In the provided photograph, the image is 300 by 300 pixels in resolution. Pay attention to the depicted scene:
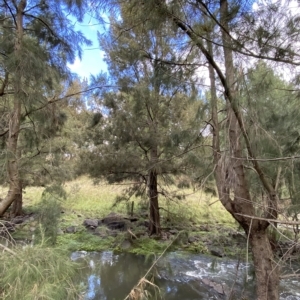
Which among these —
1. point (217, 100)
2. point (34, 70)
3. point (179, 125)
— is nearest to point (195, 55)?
point (217, 100)

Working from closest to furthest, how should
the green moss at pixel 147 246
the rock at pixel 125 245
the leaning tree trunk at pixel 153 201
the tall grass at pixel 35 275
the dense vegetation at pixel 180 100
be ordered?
the tall grass at pixel 35 275
the dense vegetation at pixel 180 100
the green moss at pixel 147 246
the leaning tree trunk at pixel 153 201
the rock at pixel 125 245

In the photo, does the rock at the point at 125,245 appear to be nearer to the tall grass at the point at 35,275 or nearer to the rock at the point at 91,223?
the rock at the point at 91,223

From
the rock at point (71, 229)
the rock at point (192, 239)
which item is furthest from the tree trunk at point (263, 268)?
the rock at point (71, 229)

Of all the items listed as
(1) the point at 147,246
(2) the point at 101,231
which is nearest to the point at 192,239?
(1) the point at 147,246

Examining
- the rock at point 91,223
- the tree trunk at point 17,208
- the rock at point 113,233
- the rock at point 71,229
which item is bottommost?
the rock at point 113,233

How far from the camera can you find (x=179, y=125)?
6.95m

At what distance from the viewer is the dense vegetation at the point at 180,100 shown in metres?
2.50

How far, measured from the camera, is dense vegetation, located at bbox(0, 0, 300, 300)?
98.6 inches

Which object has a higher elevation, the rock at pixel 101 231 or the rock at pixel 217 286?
the rock at pixel 101 231

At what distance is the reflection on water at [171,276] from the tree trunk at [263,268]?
1372 mm

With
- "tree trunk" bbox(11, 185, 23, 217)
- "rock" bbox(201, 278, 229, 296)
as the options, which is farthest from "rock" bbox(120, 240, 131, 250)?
"tree trunk" bbox(11, 185, 23, 217)

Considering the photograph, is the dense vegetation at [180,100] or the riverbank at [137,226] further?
the riverbank at [137,226]

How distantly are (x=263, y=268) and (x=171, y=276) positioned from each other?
3043 mm

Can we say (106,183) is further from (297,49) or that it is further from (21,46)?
(297,49)
